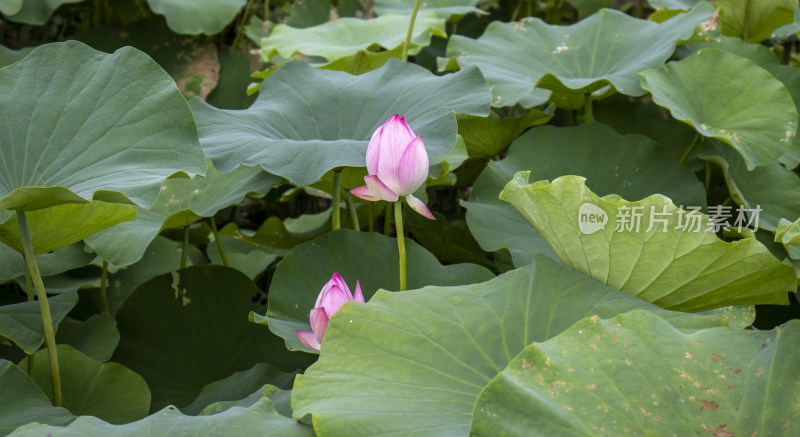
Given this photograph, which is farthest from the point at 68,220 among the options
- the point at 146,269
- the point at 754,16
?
the point at 754,16

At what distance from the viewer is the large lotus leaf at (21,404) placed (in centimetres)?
96

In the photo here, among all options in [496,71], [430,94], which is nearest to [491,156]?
[496,71]

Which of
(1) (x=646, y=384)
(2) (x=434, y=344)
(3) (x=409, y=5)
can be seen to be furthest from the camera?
(3) (x=409, y=5)

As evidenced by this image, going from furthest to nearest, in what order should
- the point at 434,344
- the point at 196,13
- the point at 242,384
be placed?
the point at 196,13 → the point at 242,384 → the point at 434,344

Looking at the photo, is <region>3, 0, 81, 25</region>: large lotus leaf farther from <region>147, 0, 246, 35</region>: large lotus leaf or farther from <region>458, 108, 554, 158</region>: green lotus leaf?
<region>458, 108, 554, 158</region>: green lotus leaf

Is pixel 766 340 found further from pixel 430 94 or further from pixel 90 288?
pixel 90 288

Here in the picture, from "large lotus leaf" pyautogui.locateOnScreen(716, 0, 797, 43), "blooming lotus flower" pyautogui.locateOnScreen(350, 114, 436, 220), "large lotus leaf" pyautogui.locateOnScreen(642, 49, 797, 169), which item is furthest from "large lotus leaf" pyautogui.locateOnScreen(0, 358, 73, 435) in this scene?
"large lotus leaf" pyautogui.locateOnScreen(716, 0, 797, 43)

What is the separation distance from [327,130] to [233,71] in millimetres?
981

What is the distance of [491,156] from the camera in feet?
5.59

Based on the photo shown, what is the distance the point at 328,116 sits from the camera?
1259 millimetres

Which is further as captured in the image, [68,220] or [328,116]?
[328,116]

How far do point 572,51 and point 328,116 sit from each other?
2.11 feet

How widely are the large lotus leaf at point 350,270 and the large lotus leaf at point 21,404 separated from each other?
310 millimetres

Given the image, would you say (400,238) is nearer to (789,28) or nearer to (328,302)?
(328,302)
